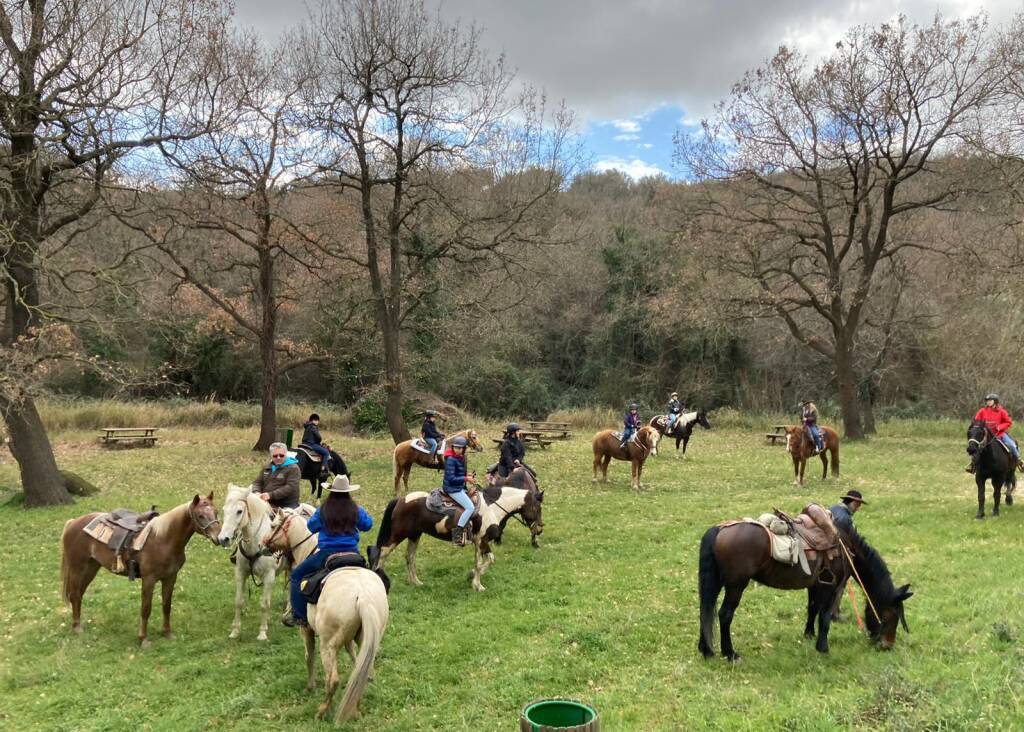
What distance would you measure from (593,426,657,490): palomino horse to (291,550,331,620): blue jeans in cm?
1060

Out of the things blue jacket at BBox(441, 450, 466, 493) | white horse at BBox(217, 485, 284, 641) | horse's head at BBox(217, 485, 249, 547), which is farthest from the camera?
blue jacket at BBox(441, 450, 466, 493)

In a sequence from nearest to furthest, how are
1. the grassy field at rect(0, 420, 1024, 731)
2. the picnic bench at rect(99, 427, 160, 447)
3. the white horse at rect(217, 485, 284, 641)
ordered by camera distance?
the grassy field at rect(0, 420, 1024, 731), the white horse at rect(217, 485, 284, 641), the picnic bench at rect(99, 427, 160, 447)

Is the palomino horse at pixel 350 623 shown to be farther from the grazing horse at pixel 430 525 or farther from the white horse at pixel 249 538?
the grazing horse at pixel 430 525

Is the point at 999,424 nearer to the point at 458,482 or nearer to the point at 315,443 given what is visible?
the point at 458,482

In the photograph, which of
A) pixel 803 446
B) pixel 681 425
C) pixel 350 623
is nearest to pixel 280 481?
pixel 350 623

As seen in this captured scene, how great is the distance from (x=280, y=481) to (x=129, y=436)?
18341 millimetres

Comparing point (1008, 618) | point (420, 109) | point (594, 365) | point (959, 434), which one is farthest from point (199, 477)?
point (959, 434)

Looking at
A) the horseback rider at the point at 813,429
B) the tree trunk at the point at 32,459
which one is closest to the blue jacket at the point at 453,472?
the tree trunk at the point at 32,459

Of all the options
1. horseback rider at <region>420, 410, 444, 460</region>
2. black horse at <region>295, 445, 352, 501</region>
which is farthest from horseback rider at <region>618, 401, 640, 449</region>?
black horse at <region>295, 445, 352, 501</region>

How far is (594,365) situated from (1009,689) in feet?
106

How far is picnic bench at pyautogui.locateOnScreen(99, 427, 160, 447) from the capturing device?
75.6 ft

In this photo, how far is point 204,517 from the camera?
7.19 metres

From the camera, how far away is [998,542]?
10031mm

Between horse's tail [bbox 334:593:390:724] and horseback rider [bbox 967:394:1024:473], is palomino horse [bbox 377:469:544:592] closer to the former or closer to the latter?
horse's tail [bbox 334:593:390:724]
